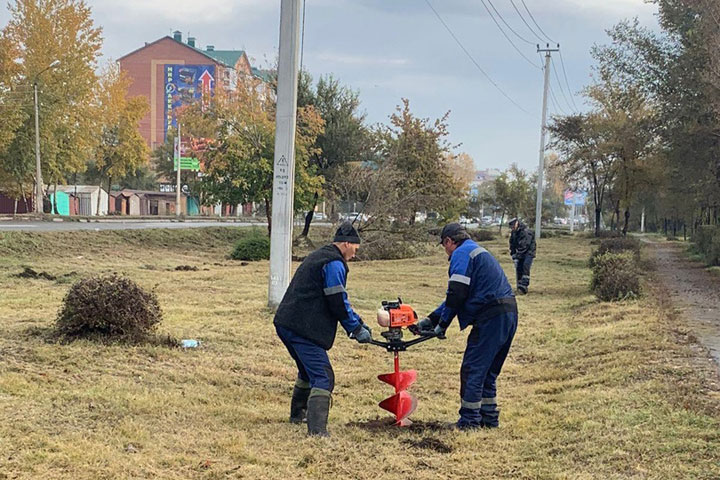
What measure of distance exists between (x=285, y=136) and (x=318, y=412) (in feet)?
20.7

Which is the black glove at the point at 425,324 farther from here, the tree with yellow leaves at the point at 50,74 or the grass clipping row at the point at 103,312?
the tree with yellow leaves at the point at 50,74

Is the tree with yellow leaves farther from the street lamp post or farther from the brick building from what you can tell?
the brick building

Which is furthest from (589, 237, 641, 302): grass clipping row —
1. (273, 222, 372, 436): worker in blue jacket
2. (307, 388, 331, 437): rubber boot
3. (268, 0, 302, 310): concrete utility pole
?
(307, 388, 331, 437): rubber boot

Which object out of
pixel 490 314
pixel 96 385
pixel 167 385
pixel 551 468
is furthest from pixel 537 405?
pixel 96 385

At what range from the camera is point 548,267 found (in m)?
23.2

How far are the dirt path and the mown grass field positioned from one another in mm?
308

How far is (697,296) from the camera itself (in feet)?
46.9

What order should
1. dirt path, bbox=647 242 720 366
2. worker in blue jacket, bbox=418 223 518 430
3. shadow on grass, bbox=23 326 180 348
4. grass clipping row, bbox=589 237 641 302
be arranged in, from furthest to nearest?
grass clipping row, bbox=589 237 641 302, dirt path, bbox=647 242 720 366, shadow on grass, bbox=23 326 180 348, worker in blue jacket, bbox=418 223 518 430

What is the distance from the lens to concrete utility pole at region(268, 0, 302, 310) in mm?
10734

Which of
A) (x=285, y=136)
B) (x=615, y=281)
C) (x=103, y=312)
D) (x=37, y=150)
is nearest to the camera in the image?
(x=103, y=312)

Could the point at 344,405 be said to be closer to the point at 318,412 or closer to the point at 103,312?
the point at 318,412

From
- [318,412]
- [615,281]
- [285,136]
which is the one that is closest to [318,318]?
[318,412]

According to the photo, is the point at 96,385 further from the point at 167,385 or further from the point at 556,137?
the point at 556,137

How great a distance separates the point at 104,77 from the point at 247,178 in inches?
1029
